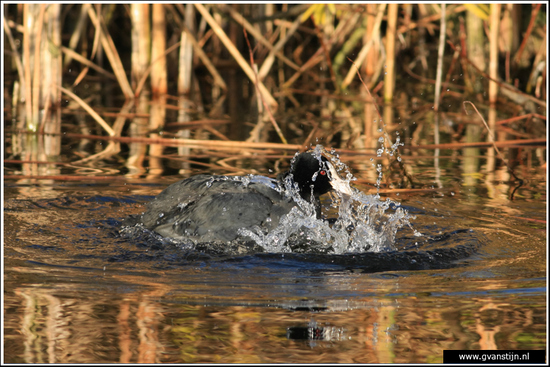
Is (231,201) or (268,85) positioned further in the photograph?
(268,85)

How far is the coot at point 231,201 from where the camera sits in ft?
13.0

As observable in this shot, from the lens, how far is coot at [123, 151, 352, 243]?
3.95m

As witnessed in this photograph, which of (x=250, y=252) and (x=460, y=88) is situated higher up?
(x=460, y=88)

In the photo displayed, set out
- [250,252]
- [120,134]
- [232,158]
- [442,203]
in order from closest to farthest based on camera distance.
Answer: [250,252] → [442,203] → [232,158] → [120,134]

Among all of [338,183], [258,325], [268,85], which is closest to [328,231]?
[338,183]

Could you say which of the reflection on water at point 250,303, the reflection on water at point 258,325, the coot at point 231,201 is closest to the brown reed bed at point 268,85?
the coot at point 231,201

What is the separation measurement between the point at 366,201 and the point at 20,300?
2.07 m

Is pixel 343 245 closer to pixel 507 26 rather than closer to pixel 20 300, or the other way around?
pixel 20 300

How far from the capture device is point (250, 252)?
12.7ft

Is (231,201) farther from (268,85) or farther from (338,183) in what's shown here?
(268,85)

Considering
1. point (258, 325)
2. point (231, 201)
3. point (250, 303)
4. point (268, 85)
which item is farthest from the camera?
point (268, 85)

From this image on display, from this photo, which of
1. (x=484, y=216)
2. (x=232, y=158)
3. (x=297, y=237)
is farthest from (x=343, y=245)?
(x=232, y=158)

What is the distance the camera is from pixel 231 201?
3996mm

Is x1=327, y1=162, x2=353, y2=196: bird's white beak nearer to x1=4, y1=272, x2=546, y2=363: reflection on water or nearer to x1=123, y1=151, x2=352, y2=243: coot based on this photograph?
x1=123, y1=151, x2=352, y2=243: coot
